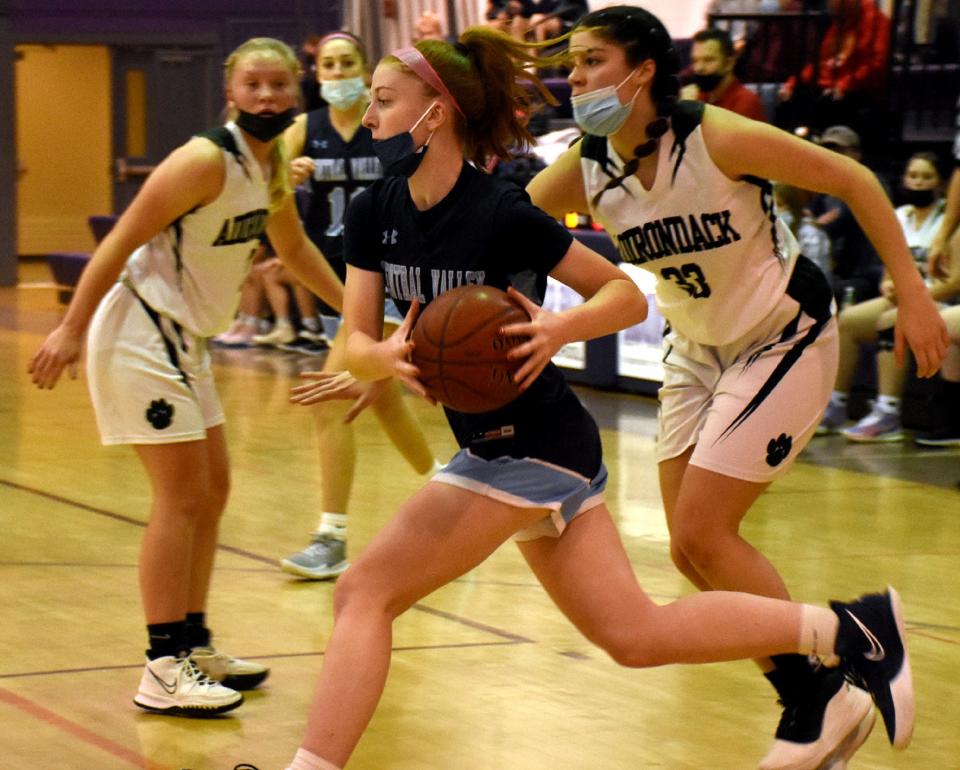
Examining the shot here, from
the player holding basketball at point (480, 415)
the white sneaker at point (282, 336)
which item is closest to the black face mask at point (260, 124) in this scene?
the player holding basketball at point (480, 415)

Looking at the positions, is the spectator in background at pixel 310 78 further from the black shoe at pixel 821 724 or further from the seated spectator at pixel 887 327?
the black shoe at pixel 821 724

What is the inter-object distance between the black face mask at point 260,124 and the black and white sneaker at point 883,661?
1.95m

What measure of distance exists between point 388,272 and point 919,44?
31.5 feet

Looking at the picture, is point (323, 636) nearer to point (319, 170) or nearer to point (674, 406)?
point (674, 406)

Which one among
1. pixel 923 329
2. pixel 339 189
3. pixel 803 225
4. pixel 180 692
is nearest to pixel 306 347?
pixel 803 225

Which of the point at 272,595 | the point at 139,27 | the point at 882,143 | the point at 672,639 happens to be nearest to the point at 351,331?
the point at 672,639

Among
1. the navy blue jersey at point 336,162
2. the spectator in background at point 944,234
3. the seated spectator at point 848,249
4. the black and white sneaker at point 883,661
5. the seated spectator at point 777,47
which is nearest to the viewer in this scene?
the black and white sneaker at point 883,661

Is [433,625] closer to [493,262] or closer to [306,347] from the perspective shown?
[493,262]

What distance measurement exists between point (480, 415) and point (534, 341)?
31cm

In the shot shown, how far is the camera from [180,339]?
4.45 meters

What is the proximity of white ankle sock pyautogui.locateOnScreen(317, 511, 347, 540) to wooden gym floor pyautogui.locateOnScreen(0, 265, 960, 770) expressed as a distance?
0.68 feet

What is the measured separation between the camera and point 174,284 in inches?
175

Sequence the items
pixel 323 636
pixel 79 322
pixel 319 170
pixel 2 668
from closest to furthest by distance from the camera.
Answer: pixel 79 322 → pixel 2 668 → pixel 323 636 → pixel 319 170

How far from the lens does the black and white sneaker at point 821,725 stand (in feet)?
12.6
